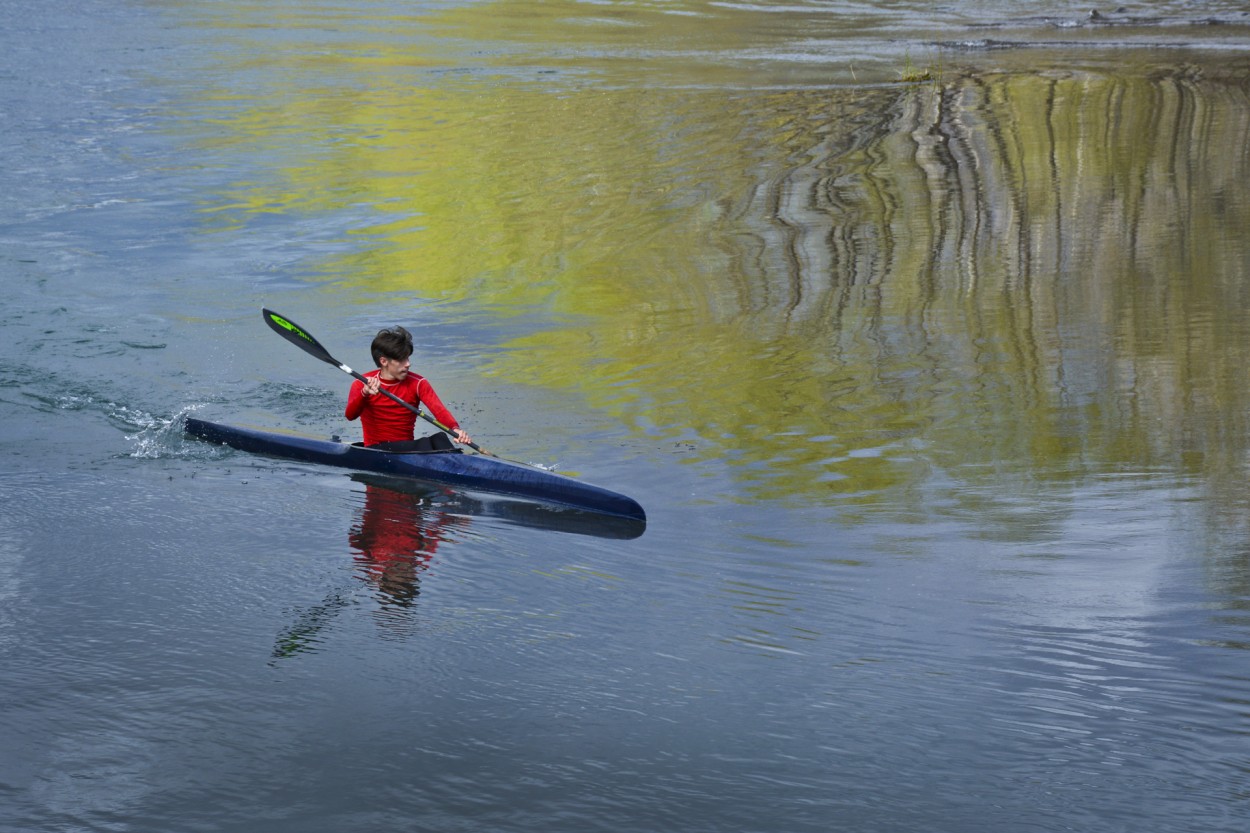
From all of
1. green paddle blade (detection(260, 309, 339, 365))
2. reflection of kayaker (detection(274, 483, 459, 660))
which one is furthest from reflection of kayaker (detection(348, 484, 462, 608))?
green paddle blade (detection(260, 309, 339, 365))

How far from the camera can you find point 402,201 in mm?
18000

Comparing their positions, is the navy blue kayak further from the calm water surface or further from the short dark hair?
the short dark hair

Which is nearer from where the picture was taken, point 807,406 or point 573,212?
point 807,406

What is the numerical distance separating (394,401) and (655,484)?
1756mm

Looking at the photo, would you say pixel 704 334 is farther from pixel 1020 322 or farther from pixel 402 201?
pixel 402 201

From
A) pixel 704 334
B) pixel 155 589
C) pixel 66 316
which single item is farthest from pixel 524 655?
pixel 66 316

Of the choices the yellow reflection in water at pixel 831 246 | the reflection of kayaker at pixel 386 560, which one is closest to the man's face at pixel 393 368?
the reflection of kayaker at pixel 386 560

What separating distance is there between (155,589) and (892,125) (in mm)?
16637

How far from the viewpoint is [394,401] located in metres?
9.20

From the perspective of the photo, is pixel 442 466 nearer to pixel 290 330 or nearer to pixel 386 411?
pixel 386 411

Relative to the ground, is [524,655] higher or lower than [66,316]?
lower

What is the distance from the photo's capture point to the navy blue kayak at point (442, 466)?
324 inches

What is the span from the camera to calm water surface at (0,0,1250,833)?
5656 millimetres

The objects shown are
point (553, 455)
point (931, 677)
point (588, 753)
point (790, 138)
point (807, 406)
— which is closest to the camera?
point (588, 753)
